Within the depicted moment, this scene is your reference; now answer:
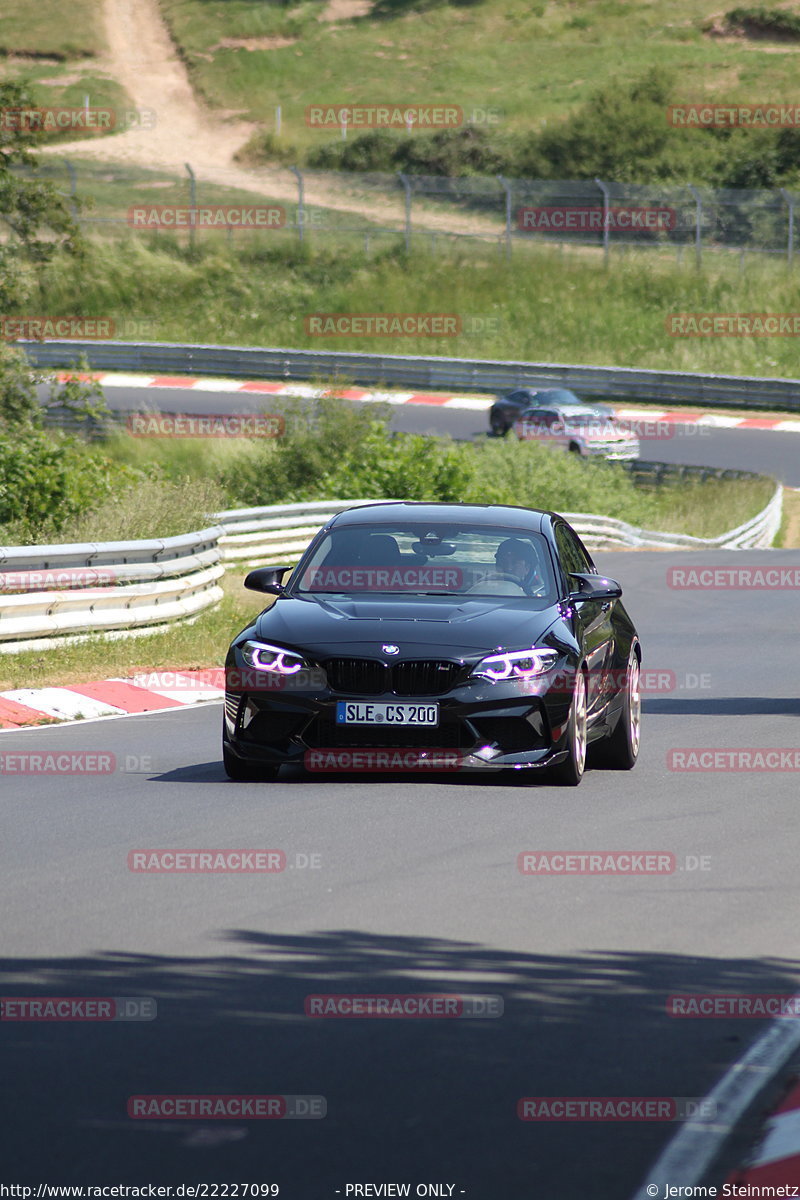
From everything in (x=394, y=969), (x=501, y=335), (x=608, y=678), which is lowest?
(x=501, y=335)

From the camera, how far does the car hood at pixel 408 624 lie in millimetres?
9312

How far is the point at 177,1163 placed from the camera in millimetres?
4312

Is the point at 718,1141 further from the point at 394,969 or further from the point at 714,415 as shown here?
the point at 714,415

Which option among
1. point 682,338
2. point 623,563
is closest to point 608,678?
point 623,563

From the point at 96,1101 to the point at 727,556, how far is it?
23.1 m

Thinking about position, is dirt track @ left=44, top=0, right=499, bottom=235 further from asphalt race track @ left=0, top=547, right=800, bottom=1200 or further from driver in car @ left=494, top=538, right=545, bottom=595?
asphalt race track @ left=0, top=547, right=800, bottom=1200

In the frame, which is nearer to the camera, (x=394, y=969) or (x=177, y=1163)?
(x=177, y=1163)
